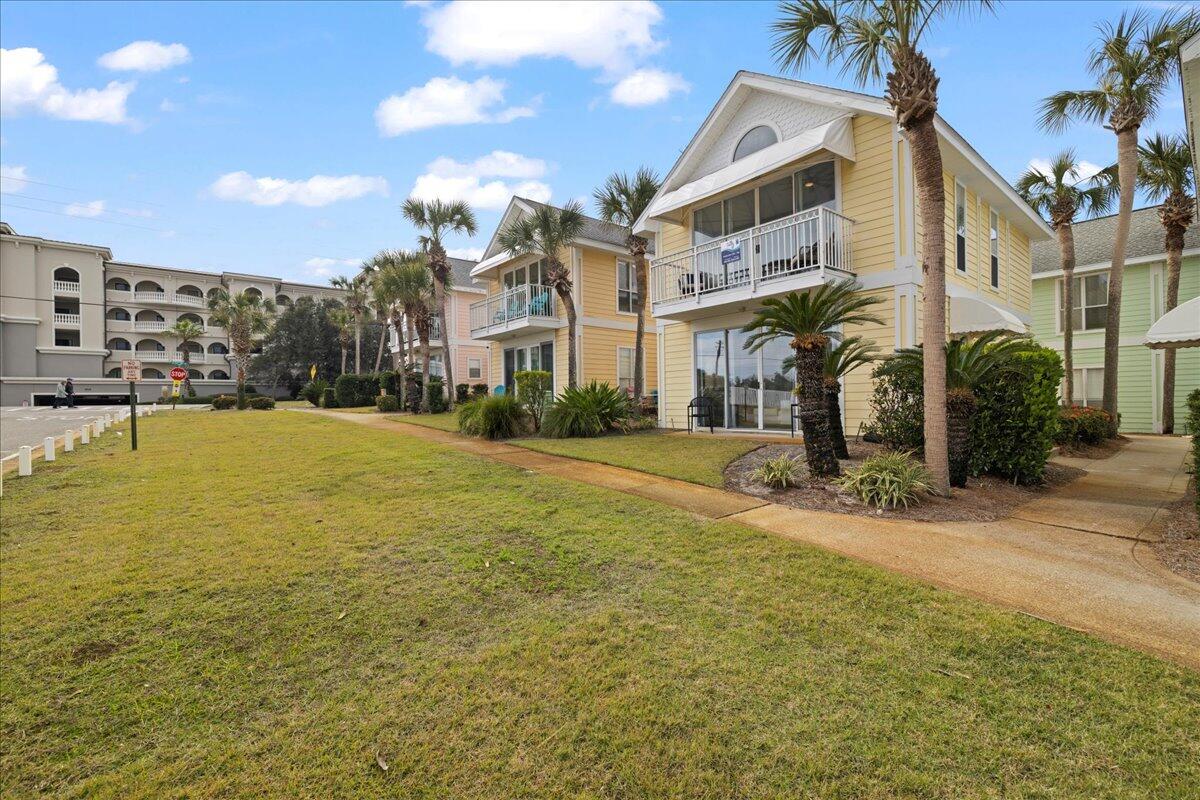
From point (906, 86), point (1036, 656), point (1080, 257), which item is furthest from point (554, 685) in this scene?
point (1080, 257)

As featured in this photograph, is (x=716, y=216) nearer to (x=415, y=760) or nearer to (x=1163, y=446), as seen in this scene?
(x=1163, y=446)

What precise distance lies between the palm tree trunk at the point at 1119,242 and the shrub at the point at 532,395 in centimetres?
1404

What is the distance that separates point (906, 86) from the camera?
6645 mm

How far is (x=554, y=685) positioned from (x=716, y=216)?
13002 millimetres

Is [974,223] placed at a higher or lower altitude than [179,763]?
higher

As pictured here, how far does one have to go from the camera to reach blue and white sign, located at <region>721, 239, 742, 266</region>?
39.8 feet

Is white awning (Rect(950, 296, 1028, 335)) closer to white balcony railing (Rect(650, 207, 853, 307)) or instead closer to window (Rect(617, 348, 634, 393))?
white balcony railing (Rect(650, 207, 853, 307))

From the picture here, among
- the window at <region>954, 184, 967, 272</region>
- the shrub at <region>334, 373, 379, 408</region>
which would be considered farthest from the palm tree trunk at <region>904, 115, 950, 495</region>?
the shrub at <region>334, 373, 379, 408</region>

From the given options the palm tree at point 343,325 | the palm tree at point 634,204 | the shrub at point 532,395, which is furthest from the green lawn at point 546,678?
the palm tree at point 343,325

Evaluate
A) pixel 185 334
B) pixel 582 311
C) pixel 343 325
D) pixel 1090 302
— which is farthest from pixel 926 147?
pixel 185 334

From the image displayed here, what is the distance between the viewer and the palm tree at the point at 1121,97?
11852mm

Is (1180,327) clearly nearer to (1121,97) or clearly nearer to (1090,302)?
(1121,97)

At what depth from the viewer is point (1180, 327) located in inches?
304

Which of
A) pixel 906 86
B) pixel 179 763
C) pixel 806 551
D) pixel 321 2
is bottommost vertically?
pixel 179 763
